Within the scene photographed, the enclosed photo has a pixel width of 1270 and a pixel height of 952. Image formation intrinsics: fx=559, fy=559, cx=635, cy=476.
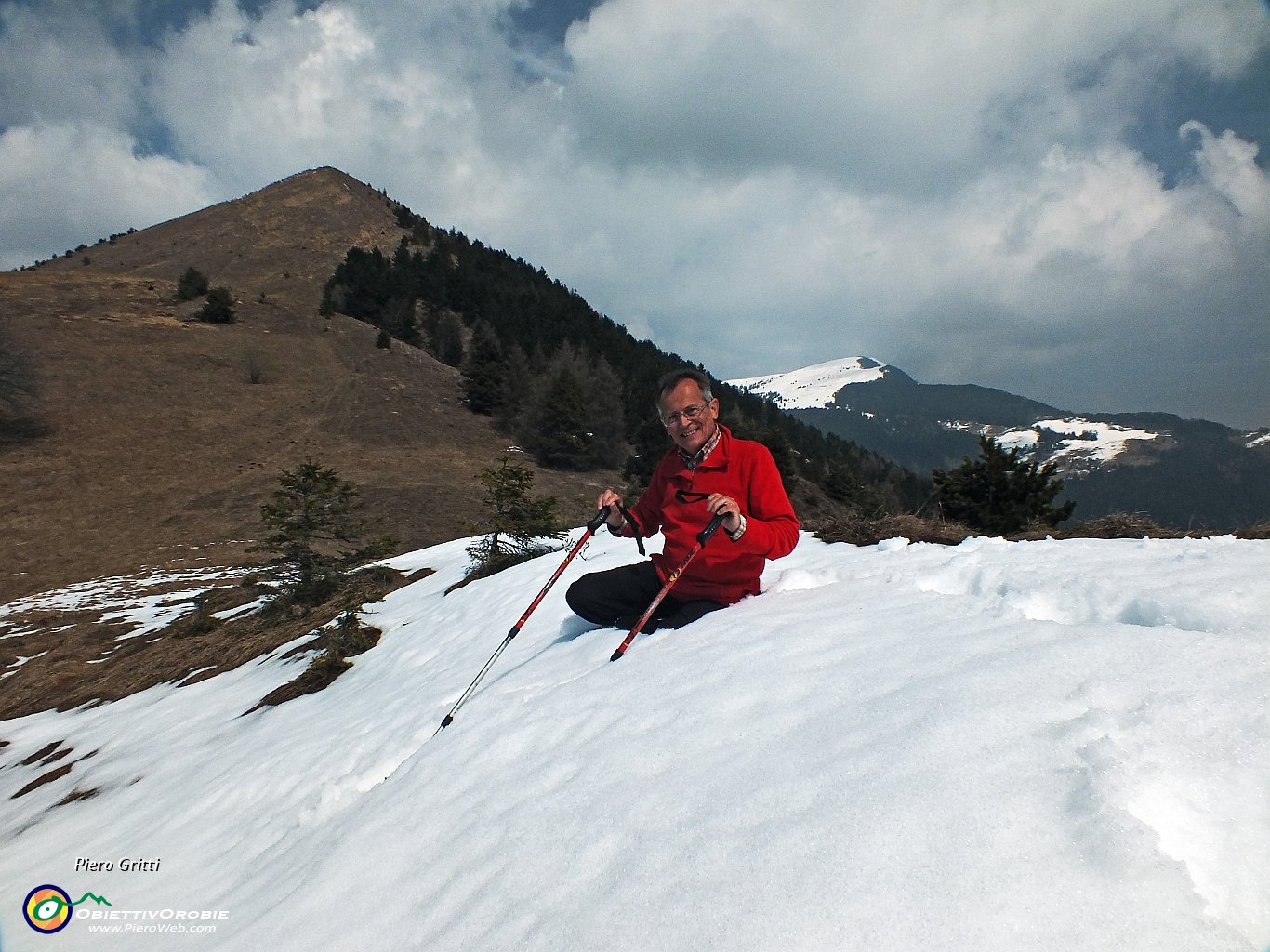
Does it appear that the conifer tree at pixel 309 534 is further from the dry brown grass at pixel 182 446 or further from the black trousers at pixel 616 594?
the black trousers at pixel 616 594

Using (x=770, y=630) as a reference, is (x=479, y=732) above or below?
below

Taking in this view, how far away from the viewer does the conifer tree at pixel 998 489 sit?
49.6ft

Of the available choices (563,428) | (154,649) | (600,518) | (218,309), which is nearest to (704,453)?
(600,518)

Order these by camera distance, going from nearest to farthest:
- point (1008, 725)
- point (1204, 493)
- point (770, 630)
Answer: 1. point (1008, 725)
2. point (770, 630)
3. point (1204, 493)

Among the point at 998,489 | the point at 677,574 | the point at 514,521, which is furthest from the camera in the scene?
the point at 998,489

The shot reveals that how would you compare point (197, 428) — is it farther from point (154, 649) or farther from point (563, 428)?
point (154, 649)

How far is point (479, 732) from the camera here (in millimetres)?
3361

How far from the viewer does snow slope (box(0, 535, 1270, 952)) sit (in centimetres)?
141

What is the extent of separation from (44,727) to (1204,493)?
279 metres

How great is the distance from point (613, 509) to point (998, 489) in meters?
15.4

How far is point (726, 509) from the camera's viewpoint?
3.39 meters

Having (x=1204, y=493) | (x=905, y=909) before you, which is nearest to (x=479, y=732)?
(x=905, y=909)

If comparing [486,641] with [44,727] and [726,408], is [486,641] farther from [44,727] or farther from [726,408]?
[726,408]

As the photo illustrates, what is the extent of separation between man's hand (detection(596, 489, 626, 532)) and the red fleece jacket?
1.45ft
